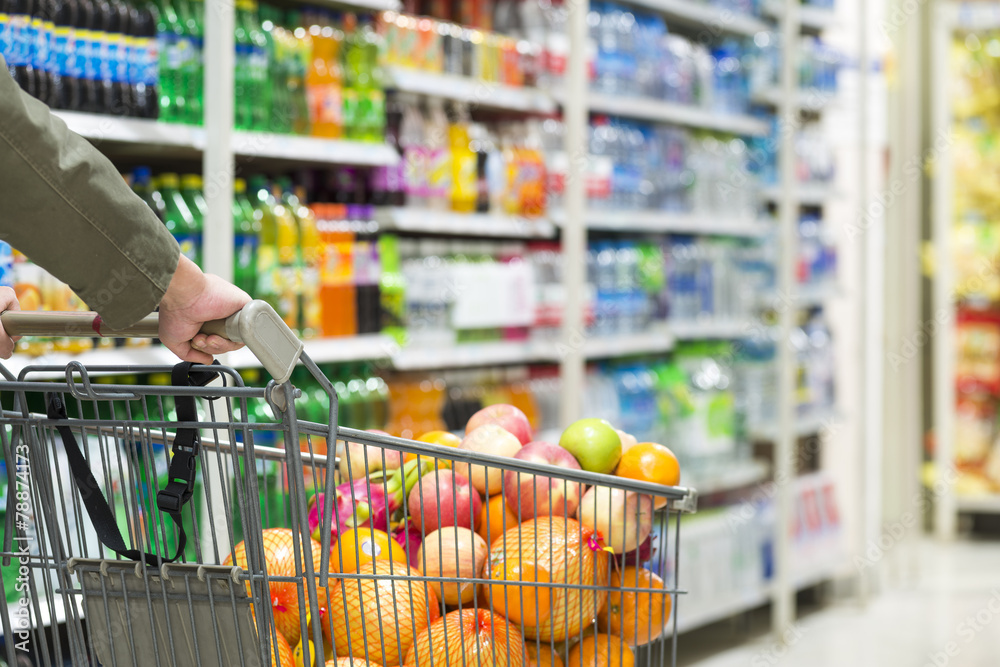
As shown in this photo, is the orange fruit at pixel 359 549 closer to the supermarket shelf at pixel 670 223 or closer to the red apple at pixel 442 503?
the red apple at pixel 442 503

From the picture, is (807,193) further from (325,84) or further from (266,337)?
(266,337)

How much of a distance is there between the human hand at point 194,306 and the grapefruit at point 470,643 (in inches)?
17.3

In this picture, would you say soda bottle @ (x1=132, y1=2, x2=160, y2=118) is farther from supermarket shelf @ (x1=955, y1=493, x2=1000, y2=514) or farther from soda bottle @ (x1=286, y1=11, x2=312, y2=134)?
supermarket shelf @ (x1=955, y1=493, x2=1000, y2=514)

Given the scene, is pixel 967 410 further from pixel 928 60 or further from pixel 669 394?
pixel 669 394

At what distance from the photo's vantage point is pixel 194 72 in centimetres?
260

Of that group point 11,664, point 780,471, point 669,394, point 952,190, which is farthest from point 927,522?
point 11,664

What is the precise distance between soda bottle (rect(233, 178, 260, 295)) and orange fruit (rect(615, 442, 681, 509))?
1.50 meters

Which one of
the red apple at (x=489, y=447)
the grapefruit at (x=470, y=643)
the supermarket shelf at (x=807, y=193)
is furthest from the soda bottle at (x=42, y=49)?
the supermarket shelf at (x=807, y=193)

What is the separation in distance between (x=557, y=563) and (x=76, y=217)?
70 cm

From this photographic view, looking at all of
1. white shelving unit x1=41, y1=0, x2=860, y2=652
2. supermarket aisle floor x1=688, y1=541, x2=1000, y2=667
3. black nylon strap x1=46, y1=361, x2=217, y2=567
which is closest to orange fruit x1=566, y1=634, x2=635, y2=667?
black nylon strap x1=46, y1=361, x2=217, y2=567

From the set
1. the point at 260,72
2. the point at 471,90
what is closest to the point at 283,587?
the point at 260,72

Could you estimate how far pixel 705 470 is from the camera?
434cm

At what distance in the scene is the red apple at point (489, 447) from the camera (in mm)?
1507

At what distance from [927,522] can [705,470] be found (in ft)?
8.61
